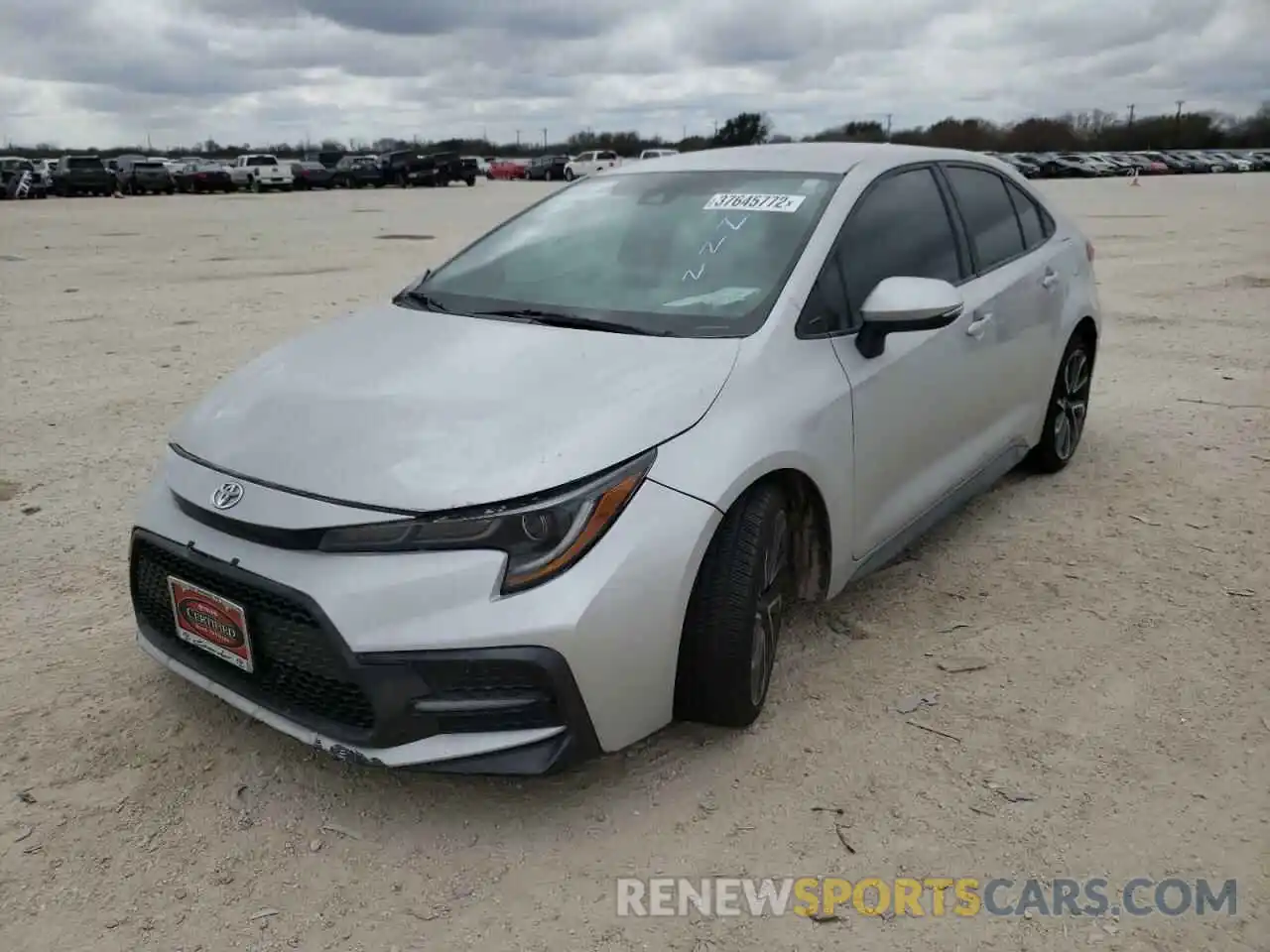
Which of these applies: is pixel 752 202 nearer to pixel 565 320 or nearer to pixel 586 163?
pixel 565 320

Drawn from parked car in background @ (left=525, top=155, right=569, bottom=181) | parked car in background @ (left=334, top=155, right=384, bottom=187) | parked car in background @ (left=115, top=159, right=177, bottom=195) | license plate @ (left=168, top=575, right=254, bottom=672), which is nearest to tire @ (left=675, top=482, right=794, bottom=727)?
license plate @ (left=168, top=575, right=254, bottom=672)

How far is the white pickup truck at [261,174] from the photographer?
131 ft

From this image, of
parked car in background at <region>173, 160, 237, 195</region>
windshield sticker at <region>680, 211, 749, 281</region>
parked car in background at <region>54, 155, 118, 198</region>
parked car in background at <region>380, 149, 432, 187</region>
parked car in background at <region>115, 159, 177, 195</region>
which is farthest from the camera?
parked car in background at <region>380, 149, 432, 187</region>

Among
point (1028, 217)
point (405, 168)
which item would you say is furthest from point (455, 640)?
point (405, 168)

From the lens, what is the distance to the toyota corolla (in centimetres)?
240

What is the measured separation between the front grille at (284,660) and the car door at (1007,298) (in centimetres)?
252

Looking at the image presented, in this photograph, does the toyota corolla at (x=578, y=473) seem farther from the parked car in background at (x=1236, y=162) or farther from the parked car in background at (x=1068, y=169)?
the parked car in background at (x=1236, y=162)

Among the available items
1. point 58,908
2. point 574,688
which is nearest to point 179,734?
point 58,908

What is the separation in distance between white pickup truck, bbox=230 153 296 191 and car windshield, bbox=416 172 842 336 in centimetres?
3959

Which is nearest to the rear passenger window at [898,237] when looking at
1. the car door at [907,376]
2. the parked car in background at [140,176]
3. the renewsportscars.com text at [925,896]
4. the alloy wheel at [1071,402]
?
the car door at [907,376]

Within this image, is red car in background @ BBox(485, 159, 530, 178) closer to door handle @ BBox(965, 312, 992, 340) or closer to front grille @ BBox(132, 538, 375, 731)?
door handle @ BBox(965, 312, 992, 340)

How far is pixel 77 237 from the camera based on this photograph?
704 inches

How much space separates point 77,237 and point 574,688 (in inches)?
731

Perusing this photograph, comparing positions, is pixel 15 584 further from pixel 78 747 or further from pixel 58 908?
pixel 58 908
